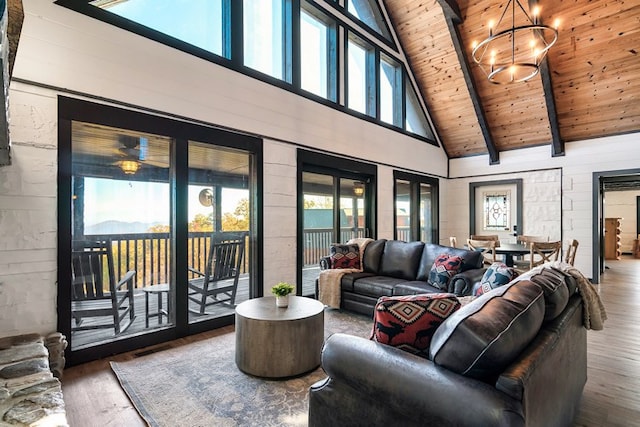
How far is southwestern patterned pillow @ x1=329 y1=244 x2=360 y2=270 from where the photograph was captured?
469cm

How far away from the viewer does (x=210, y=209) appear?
3896 millimetres

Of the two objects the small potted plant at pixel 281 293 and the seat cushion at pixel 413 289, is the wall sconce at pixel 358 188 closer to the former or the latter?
the seat cushion at pixel 413 289

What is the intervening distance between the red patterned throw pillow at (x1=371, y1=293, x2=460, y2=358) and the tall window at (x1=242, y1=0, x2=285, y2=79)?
3.80 m

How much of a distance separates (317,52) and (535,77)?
12.7 ft

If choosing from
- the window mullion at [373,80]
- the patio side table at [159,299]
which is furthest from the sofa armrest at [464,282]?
the window mullion at [373,80]

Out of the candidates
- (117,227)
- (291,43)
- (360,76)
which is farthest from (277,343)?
(360,76)

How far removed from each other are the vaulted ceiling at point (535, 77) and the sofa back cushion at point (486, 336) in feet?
17.9

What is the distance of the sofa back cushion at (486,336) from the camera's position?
1.22 m

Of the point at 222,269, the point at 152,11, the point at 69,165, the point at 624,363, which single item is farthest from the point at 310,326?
the point at 152,11

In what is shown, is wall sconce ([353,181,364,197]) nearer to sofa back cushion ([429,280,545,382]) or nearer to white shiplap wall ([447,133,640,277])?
white shiplap wall ([447,133,640,277])

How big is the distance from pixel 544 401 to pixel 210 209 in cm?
345

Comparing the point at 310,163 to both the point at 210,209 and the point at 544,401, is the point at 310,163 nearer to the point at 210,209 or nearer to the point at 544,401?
the point at 210,209

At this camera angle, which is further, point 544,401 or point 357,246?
point 357,246

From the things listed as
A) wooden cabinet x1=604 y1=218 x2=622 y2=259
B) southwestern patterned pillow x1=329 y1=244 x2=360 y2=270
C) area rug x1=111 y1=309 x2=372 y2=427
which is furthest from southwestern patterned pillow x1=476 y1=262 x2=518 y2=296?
wooden cabinet x1=604 y1=218 x2=622 y2=259
